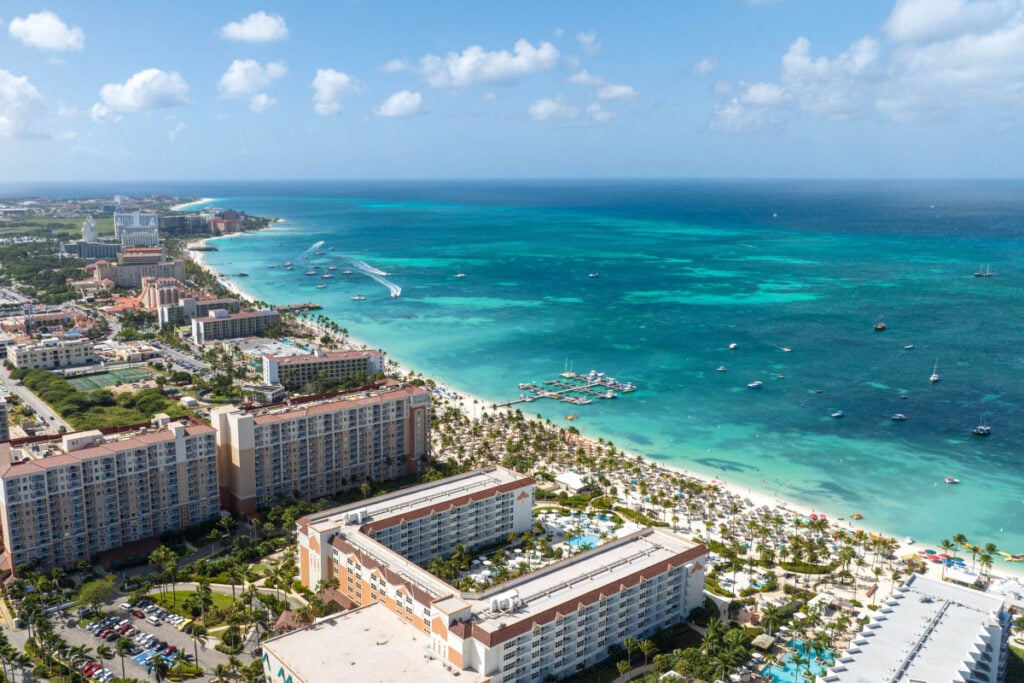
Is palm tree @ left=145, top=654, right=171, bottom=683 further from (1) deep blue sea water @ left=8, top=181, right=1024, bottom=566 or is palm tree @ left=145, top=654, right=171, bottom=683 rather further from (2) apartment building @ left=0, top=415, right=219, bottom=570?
(1) deep blue sea water @ left=8, top=181, right=1024, bottom=566

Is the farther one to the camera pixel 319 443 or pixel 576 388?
pixel 576 388

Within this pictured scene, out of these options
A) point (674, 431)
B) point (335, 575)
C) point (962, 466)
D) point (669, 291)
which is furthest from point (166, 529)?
point (669, 291)

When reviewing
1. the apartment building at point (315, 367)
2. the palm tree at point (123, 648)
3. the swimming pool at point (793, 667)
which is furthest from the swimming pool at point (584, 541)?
the apartment building at point (315, 367)

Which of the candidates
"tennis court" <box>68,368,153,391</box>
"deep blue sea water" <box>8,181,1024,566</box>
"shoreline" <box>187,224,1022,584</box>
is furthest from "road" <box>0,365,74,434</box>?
"deep blue sea water" <box>8,181,1024,566</box>

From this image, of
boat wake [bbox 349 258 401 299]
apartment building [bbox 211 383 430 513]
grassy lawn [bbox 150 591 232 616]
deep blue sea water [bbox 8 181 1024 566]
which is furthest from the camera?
boat wake [bbox 349 258 401 299]

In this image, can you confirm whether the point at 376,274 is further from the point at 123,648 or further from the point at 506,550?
the point at 123,648

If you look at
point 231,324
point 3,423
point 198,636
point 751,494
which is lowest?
point 751,494

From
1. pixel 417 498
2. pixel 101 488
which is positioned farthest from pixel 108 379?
pixel 417 498
